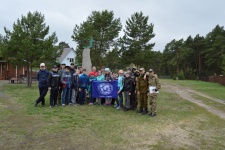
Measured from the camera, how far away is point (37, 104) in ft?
35.5

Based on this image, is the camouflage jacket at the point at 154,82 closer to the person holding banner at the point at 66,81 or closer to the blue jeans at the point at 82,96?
the blue jeans at the point at 82,96

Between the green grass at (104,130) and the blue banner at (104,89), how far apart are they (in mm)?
1875

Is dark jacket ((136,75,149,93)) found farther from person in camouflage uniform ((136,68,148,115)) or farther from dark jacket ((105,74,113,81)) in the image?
dark jacket ((105,74,113,81))

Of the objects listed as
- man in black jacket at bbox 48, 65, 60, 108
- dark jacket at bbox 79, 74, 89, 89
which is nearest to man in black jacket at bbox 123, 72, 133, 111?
dark jacket at bbox 79, 74, 89, 89

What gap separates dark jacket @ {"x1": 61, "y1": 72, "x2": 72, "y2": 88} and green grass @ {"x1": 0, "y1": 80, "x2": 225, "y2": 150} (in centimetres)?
146

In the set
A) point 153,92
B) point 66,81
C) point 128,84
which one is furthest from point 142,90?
point 66,81

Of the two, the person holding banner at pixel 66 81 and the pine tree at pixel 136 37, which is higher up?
the pine tree at pixel 136 37

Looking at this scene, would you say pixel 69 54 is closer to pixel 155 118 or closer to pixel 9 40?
pixel 9 40

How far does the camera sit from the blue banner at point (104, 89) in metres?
11.2

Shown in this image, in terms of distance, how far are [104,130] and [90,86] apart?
5.03 m

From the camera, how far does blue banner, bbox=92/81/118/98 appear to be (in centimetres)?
1117

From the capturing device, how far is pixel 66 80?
1053 centimetres

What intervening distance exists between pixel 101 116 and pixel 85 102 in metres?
3.41

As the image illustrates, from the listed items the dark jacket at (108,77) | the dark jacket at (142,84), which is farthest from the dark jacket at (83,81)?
the dark jacket at (142,84)
